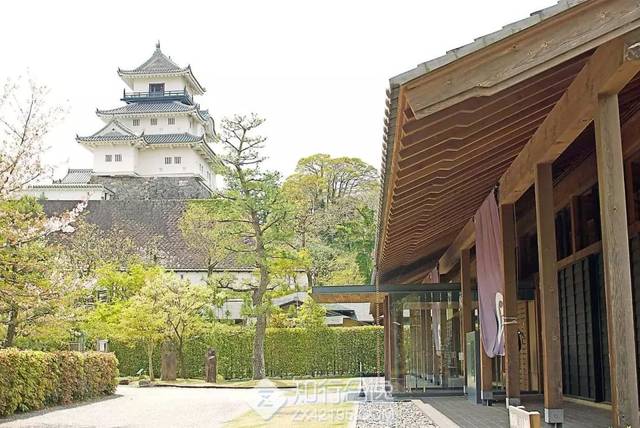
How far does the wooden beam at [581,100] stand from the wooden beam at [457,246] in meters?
3.79

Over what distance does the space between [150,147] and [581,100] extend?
4673cm

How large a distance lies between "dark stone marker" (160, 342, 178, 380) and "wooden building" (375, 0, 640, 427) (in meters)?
11.0

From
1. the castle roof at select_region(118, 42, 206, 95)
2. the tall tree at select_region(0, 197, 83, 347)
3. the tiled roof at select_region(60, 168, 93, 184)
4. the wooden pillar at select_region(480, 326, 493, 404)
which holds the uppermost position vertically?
the castle roof at select_region(118, 42, 206, 95)

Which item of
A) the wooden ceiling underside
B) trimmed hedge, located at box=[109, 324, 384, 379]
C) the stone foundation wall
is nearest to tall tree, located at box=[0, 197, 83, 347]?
the wooden ceiling underside

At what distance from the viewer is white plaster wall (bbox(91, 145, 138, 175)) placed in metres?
49.2

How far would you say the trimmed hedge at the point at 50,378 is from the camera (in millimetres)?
12117

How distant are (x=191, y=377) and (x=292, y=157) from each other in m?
18.6

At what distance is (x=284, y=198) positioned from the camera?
2356cm

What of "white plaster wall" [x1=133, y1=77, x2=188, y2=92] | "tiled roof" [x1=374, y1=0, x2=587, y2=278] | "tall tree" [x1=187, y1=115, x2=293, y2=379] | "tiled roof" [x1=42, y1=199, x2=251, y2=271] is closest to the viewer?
"tiled roof" [x1=374, y1=0, x2=587, y2=278]

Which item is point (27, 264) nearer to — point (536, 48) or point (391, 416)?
point (391, 416)

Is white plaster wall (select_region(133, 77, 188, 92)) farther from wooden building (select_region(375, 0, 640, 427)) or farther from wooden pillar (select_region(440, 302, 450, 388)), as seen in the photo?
wooden pillar (select_region(440, 302, 450, 388))

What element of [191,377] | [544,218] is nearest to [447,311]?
[544,218]

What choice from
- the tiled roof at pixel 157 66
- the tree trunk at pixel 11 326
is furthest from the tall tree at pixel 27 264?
the tiled roof at pixel 157 66

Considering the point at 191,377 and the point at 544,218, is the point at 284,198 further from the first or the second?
the point at 544,218
